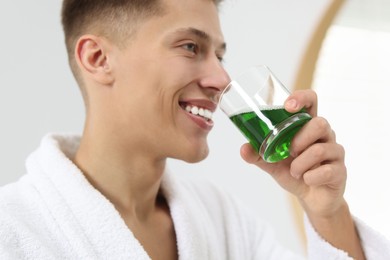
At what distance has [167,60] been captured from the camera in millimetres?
1123

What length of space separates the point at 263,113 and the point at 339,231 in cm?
35

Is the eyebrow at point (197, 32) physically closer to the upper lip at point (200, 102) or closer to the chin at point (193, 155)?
the upper lip at point (200, 102)

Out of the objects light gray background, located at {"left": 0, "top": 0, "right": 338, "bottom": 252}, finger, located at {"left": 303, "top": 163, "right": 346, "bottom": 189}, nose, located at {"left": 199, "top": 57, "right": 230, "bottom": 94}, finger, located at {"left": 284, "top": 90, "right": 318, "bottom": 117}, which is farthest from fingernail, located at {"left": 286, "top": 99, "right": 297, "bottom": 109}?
light gray background, located at {"left": 0, "top": 0, "right": 338, "bottom": 252}

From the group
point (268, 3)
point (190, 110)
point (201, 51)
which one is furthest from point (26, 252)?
point (268, 3)

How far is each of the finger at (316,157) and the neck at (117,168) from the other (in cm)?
37

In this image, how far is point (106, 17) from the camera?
3.91ft

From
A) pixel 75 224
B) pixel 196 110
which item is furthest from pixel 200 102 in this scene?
pixel 75 224

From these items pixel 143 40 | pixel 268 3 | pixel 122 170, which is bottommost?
pixel 122 170

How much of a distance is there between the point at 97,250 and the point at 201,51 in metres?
0.46

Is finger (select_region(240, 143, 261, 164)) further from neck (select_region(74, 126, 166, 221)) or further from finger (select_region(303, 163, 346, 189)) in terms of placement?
neck (select_region(74, 126, 166, 221))

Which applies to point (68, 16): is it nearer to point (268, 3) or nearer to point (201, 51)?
point (201, 51)

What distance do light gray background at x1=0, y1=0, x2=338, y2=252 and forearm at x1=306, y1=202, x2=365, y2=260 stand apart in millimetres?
774

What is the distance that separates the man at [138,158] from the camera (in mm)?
992

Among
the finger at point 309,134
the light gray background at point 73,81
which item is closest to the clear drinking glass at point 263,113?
the finger at point 309,134
